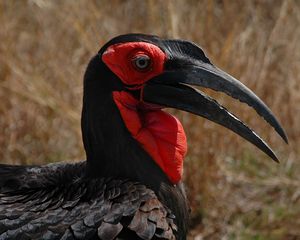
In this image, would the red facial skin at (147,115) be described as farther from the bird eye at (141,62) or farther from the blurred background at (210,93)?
the blurred background at (210,93)

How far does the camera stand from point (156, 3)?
5520 mm

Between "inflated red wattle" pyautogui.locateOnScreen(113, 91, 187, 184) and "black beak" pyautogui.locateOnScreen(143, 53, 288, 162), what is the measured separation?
89mm

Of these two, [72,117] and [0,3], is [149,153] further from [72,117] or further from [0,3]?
[0,3]

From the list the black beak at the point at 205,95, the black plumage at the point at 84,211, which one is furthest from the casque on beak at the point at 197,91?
the black plumage at the point at 84,211

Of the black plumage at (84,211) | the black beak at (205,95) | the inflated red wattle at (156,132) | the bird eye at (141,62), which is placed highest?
the bird eye at (141,62)

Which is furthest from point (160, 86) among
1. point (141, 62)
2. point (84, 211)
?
point (84, 211)

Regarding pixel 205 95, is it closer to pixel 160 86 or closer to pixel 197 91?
pixel 197 91

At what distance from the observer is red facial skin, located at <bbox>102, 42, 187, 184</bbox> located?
353 centimetres

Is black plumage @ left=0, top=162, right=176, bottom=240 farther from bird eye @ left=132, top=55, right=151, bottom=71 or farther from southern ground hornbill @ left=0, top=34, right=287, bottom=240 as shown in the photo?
bird eye @ left=132, top=55, right=151, bottom=71

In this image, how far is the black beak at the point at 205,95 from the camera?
343 cm

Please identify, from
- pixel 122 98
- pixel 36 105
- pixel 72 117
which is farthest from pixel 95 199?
pixel 36 105

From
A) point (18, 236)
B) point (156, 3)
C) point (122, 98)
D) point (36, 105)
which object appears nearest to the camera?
point (18, 236)

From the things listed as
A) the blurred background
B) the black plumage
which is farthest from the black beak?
the blurred background

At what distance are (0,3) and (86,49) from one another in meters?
0.68
